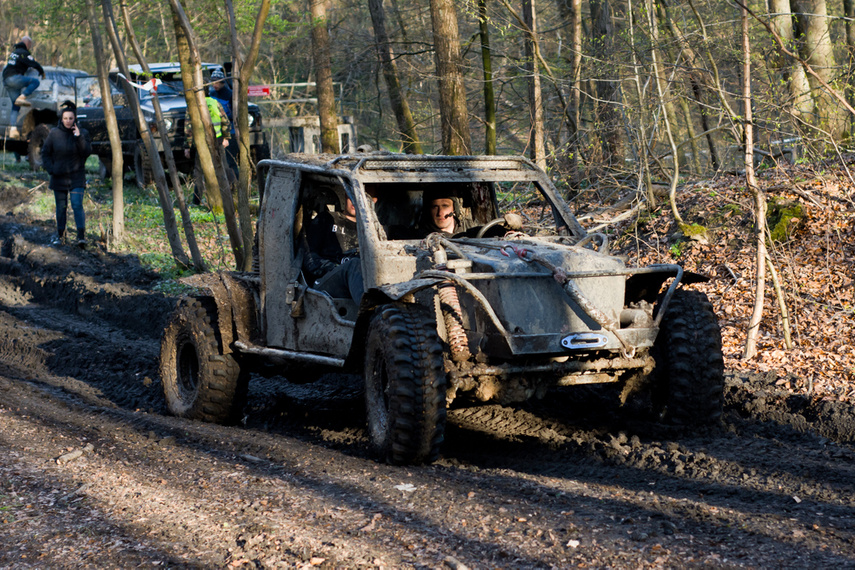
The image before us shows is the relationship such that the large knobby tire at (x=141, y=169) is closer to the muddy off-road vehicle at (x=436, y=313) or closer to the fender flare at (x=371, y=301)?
the muddy off-road vehicle at (x=436, y=313)

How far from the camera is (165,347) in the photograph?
7.35 meters

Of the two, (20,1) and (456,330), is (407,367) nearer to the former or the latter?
(456,330)

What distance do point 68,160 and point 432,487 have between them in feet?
37.7

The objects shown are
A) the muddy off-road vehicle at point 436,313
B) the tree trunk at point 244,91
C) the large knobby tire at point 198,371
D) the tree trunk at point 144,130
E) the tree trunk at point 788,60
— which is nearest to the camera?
the muddy off-road vehicle at point 436,313

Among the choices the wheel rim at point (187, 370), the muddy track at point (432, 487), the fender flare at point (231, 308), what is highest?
the fender flare at point (231, 308)

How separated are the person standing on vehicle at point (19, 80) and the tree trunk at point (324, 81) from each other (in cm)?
992

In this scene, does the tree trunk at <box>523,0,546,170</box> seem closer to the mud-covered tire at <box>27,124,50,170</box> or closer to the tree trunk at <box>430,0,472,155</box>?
the tree trunk at <box>430,0,472,155</box>

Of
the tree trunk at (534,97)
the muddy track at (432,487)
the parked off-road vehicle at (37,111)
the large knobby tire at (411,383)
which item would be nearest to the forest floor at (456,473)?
the muddy track at (432,487)

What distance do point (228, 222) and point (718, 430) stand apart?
691 centimetres

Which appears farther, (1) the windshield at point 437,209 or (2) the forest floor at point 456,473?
(1) the windshield at point 437,209

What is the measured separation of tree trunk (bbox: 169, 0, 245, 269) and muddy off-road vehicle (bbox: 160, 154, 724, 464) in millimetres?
3577

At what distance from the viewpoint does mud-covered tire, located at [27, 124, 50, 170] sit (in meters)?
21.6

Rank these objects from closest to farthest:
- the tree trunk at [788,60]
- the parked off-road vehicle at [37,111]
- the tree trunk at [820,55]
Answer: the tree trunk at [820,55] < the tree trunk at [788,60] < the parked off-road vehicle at [37,111]

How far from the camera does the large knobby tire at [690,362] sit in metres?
5.58
